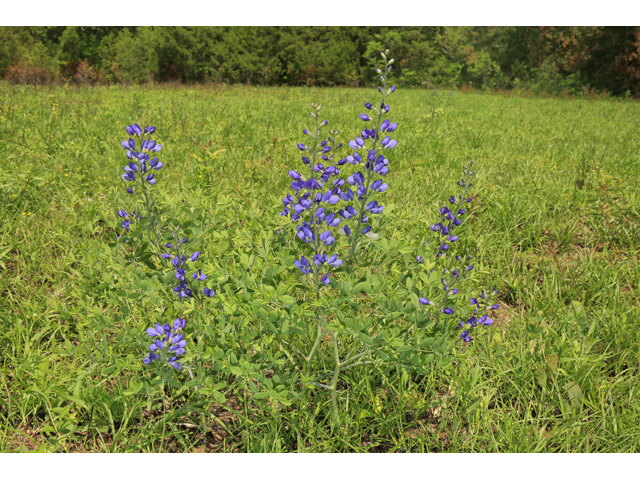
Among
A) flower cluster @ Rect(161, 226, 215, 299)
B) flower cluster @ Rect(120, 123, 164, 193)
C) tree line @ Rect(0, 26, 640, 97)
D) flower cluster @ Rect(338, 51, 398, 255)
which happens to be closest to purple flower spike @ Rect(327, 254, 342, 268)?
flower cluster @ Rect(338, 51, 398, 255)

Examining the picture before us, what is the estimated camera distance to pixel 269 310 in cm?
204

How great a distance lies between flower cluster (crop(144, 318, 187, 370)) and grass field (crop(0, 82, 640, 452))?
2.3 inches

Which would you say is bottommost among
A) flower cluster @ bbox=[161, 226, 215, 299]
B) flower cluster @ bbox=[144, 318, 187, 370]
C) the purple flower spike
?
flower cluster @ bbox=[144, 318, 187, 370]

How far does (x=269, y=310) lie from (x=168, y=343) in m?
0.69

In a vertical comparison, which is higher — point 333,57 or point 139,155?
point 333,57

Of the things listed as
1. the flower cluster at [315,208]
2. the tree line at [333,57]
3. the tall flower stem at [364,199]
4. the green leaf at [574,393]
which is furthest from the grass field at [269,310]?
the tree line at [333,57]

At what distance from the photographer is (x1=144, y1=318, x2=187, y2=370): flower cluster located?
137cm

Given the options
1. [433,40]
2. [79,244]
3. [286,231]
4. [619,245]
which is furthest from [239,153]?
[433,40]

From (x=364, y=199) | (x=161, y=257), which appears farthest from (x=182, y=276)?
(x=364, y=199)

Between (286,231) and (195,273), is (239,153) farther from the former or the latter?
(195,273)

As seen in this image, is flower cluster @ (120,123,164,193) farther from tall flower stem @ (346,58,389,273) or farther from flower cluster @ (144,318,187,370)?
tall flower stem @ (346,58,389,273)

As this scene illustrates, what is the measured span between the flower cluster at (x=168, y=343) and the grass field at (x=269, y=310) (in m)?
0.06

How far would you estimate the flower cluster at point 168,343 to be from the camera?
53.9 inches

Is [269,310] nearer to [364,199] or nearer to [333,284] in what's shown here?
[333,284]
